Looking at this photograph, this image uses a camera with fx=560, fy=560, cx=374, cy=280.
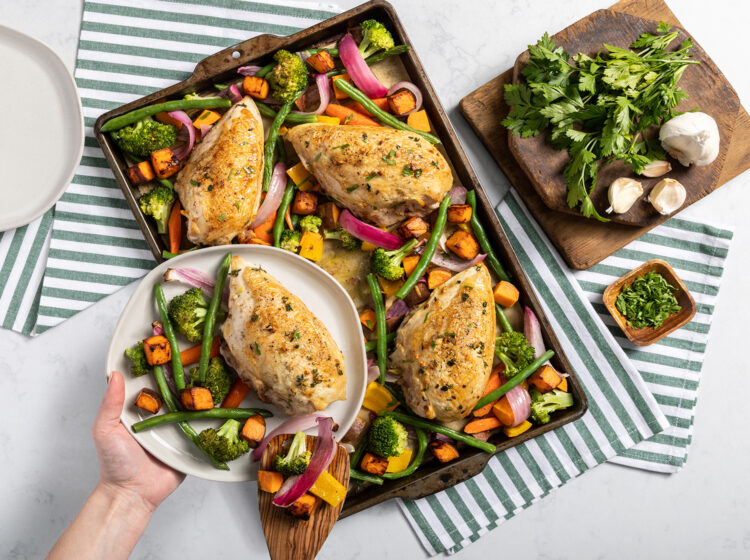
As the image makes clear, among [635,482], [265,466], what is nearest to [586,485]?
[635,482]

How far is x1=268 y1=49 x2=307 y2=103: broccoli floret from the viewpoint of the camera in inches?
149

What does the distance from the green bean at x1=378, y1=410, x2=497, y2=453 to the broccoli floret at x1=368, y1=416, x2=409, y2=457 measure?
7 centimetres

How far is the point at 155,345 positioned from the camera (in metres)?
3.61

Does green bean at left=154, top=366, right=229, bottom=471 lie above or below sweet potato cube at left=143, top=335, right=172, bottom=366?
below

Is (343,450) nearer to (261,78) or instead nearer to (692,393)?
(261,78)

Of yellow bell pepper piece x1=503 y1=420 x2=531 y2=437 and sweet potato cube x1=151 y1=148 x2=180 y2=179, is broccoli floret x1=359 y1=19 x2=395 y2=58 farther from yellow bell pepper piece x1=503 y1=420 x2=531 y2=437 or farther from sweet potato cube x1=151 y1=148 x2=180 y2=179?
yellow bell pepper piece x1=503 y1=420 x2=531 y2=437

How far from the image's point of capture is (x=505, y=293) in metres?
3.91

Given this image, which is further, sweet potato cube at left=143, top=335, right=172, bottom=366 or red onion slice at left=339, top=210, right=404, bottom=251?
red onion slice at left=339, top=210, right=404, bottom=251

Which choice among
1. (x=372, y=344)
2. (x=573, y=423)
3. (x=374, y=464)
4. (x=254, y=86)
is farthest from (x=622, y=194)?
(x=254, y=86)

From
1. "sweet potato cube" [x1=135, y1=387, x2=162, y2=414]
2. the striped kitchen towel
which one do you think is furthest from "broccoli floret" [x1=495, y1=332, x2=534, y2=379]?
the striped kitchen towel

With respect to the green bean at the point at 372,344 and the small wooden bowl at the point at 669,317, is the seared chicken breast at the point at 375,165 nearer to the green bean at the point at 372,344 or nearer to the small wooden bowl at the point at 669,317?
the green bean at the point at 372,344

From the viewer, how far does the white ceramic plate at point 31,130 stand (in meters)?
4.06

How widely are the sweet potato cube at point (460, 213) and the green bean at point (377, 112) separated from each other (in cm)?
50

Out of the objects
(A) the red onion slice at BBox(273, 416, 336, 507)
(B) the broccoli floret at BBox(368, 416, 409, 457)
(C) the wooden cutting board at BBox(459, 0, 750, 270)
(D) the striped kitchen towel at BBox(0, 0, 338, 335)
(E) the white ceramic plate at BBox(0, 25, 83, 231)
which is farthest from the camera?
(C) the wooden cutting board at BBox(459, 0, 750, 270)
